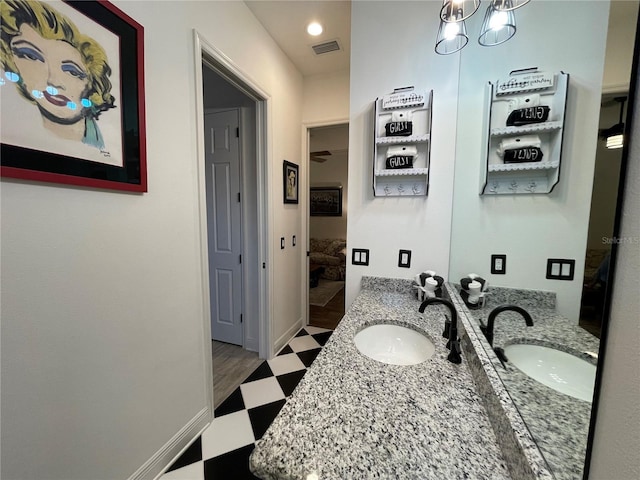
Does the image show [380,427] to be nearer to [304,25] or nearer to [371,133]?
[371,133]

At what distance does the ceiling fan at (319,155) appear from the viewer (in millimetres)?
5052

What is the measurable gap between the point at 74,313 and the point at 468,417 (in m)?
1.36

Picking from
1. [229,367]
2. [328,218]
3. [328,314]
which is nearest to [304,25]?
[229,367]

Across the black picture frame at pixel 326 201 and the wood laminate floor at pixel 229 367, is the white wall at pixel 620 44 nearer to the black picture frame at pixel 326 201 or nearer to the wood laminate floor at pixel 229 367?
the wood laminate floor at pixel 229 367

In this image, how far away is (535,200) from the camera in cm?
113

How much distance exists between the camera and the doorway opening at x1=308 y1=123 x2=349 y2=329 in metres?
4.17

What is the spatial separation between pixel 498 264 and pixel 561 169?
1.62 ft

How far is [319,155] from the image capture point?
5461 millimetres

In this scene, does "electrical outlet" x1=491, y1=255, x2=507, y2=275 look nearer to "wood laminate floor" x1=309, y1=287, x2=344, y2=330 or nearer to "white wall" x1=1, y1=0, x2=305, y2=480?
"white wall" x1=1, y1=0, x2=305, y2=480

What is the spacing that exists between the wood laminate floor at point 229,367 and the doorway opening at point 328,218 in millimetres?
1264

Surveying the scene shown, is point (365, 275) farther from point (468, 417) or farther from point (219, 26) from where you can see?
point (219, 26)

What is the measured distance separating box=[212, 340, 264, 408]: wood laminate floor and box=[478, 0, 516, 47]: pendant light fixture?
8.86ft

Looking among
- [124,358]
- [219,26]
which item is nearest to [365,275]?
[124,358]

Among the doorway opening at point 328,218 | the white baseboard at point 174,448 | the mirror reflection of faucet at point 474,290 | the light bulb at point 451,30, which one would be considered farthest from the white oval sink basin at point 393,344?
the doorway opening at point 328,218
